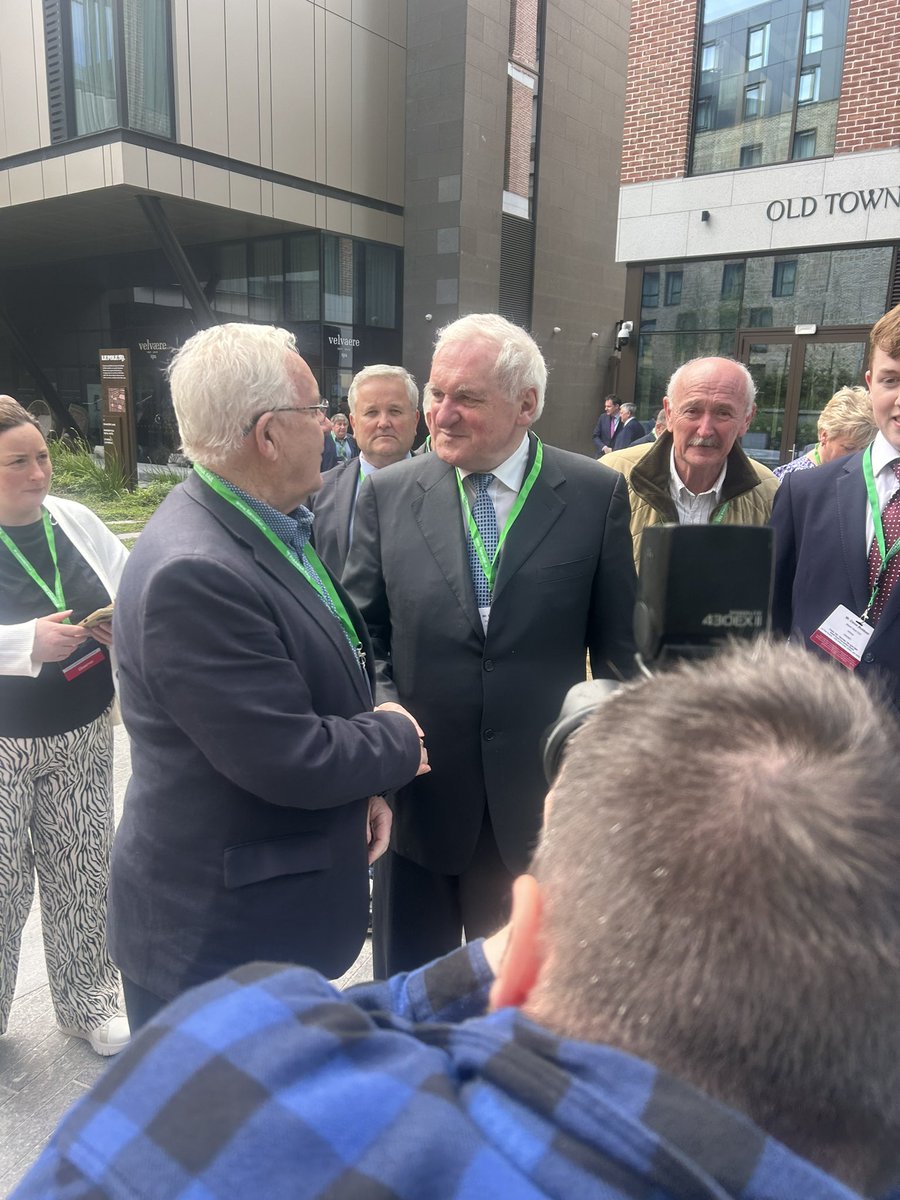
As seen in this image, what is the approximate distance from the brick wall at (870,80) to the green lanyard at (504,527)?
36.3ft

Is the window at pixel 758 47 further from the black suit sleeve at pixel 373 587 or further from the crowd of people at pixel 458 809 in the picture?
the black suit sleeve at pixel 373 587

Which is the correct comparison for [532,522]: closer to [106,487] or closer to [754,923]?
[754,923]

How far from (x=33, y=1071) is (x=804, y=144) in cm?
1308

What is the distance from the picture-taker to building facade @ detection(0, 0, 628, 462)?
14.3 metres

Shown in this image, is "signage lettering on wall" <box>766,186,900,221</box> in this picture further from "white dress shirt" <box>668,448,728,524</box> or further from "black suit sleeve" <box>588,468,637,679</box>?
"black suit sleeve" <box>588,468,637,679</box>

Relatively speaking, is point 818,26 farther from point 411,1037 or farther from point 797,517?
A: point 411,1037

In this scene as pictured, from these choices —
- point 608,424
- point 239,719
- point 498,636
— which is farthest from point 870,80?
point 239,719

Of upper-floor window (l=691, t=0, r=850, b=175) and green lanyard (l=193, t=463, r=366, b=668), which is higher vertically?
upper-floor window (l=691, t=0, r=850, b=175)

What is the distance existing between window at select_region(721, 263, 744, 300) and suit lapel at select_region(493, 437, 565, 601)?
442 inches

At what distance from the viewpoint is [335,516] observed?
399cm

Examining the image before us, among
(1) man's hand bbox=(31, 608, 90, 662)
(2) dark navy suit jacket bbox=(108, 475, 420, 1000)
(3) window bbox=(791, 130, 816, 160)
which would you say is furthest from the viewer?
(3) window bbox=(791, 130, 816, 160)

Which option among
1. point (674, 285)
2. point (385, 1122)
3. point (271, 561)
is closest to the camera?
point (385, 1122)

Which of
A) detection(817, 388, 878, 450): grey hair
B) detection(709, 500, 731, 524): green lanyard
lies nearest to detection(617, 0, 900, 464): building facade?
detection(817, 388, 878, 450): grey hair

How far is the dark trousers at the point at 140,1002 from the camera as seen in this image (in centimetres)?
176
